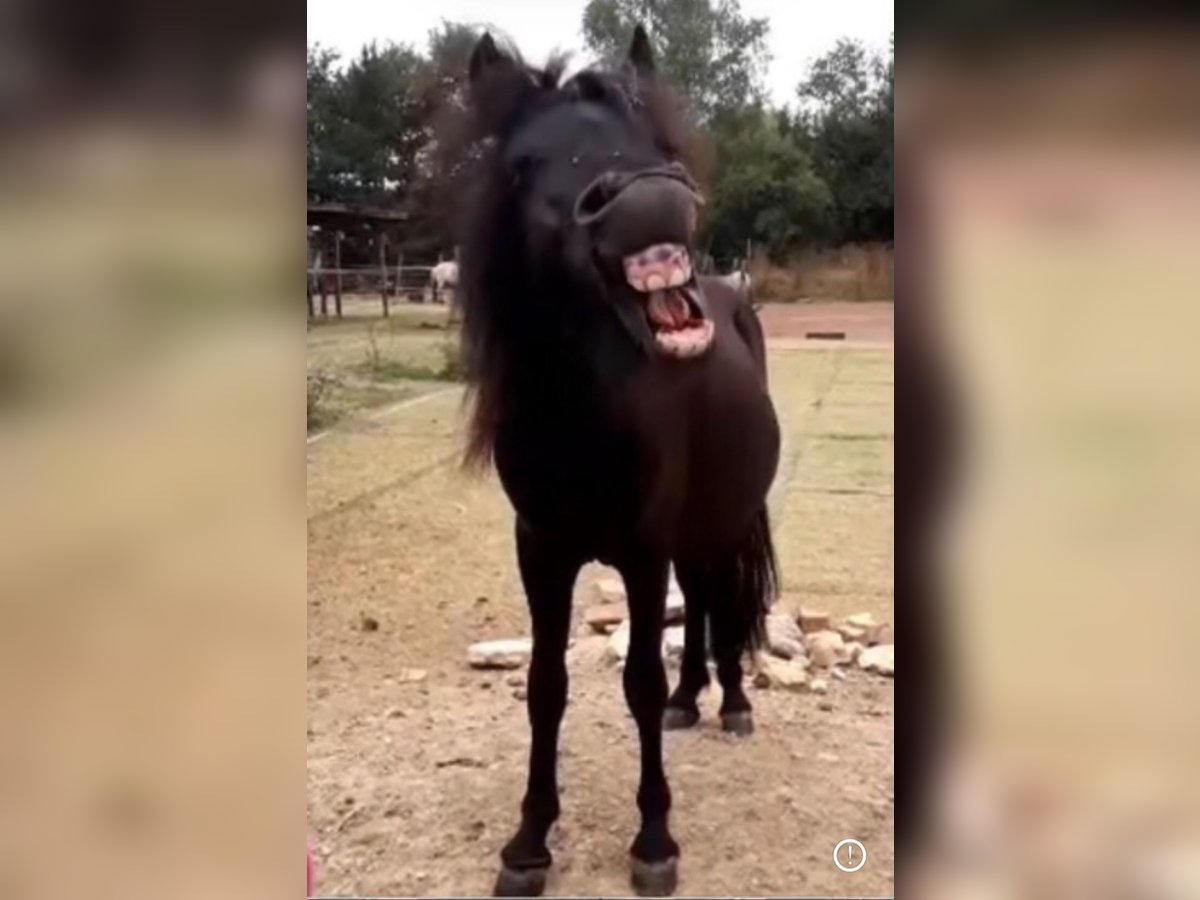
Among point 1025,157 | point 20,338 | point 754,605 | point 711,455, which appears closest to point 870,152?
point 1025,157

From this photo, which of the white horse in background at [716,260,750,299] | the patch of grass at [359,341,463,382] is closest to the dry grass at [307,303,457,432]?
the patch of grass at [359,341,463,382]

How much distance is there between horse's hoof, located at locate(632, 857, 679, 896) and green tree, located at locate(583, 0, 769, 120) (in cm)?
57

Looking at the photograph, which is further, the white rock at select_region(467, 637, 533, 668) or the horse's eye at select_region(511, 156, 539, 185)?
the white rock at select_region(467, 637, 533, 668)

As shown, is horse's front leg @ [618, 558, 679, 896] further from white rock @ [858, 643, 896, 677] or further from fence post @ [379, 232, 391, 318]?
fence post @ [379, 232, 391, 318]

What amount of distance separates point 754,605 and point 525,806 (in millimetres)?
256

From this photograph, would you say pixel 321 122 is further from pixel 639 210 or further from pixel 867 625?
pixel 867 625

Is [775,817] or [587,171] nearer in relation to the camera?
[587,171]

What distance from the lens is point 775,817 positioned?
0.91 metres

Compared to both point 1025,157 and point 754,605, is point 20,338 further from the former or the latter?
point 754,605

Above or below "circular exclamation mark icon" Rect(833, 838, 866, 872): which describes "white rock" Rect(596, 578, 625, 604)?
above

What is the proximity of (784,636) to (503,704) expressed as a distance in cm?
25

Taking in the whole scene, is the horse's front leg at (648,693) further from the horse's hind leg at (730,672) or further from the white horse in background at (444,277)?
the white horse in background at (444,277)

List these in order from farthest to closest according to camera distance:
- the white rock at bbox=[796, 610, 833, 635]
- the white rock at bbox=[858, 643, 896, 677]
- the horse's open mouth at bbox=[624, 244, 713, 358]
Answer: the white rock at bbox=[796, 610, 833, 635] → the white rock at bbox=[858, 643, 896, 677] → the horse's open mouth at bbox=[624, 244, 713, 358]

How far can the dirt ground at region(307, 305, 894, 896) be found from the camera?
0.84 metres
